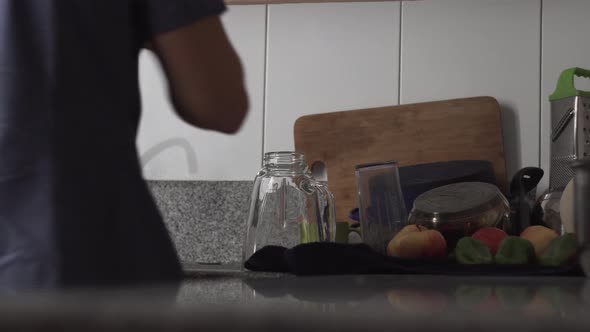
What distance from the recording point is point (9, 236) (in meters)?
0.53

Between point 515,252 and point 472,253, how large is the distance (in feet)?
0.17

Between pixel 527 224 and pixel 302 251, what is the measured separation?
0.64 meters

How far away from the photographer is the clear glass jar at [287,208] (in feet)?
3.54

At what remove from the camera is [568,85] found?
1.34 metres

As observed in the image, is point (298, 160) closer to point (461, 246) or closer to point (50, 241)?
point (461, 246)

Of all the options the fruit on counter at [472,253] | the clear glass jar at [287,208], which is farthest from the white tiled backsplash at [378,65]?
the fruit on counter at [472,253]

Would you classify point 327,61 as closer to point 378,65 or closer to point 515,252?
point 378,65

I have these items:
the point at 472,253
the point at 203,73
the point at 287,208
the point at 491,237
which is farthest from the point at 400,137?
the point at 203,73

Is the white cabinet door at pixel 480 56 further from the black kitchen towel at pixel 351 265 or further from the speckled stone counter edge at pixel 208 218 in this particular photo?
the black kitchen towel at pixel 351 265

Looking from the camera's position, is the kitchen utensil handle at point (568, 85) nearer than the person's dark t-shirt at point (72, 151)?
No

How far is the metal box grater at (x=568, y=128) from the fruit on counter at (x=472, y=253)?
0.51 metres

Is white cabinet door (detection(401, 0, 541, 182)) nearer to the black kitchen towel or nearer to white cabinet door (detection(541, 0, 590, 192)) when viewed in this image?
white cabinet door (detection(541, 0, 590, 192))

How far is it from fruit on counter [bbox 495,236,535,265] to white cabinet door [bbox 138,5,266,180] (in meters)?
0.79

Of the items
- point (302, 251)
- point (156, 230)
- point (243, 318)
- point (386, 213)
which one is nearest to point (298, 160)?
point (386, 213)
